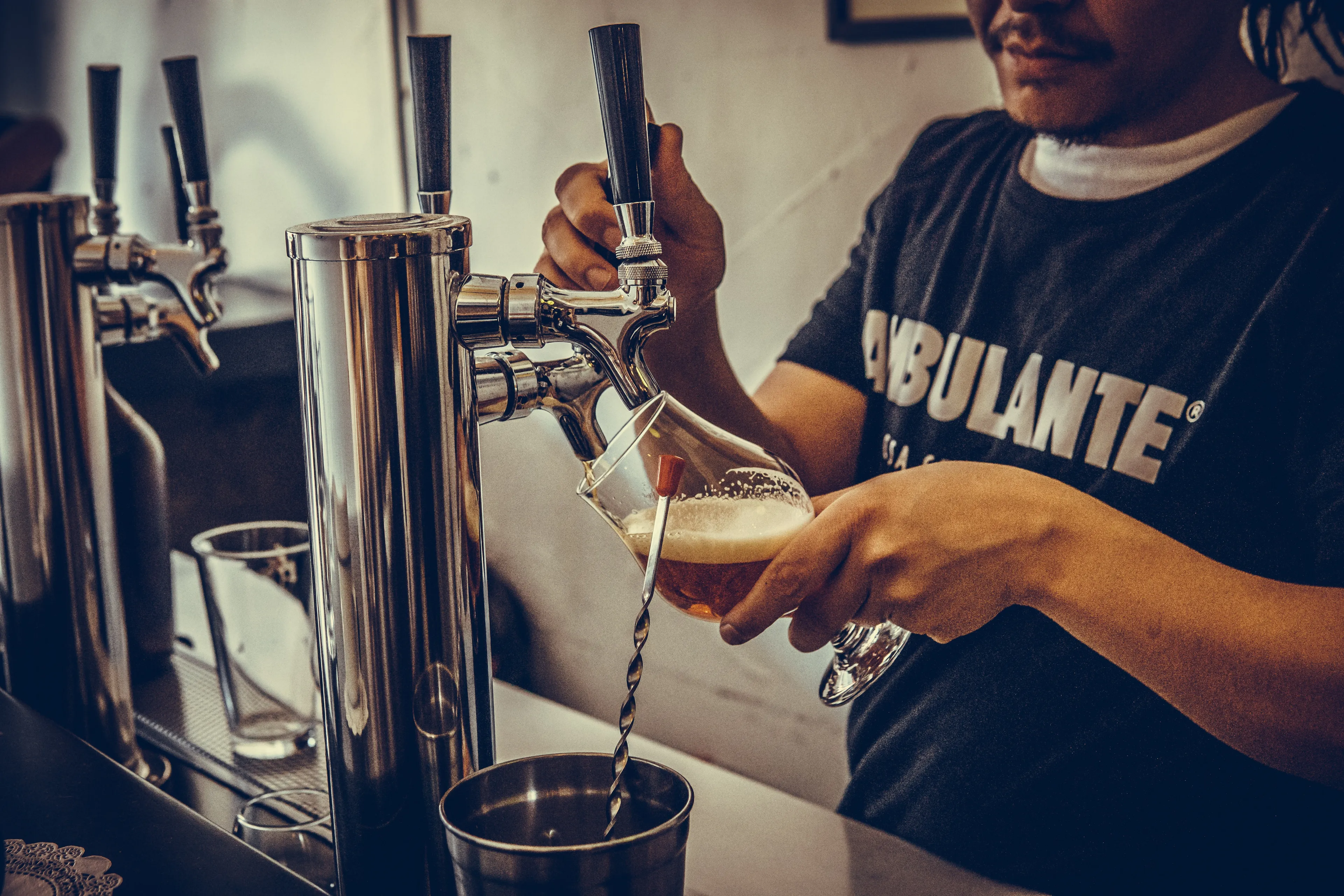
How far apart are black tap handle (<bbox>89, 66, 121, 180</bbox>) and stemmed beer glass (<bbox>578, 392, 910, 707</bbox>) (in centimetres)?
58

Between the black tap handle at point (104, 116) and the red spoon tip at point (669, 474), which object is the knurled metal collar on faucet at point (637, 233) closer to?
the red spoon tip at point (669, 474)

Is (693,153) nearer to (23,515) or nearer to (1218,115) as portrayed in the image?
(1218,115)

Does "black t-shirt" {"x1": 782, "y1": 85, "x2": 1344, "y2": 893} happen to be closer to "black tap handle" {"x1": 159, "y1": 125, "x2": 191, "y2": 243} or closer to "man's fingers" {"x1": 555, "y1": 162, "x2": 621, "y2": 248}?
"man's fingers" {"x1": 555, "y1": 162, "x2": 621, "y2": 248}

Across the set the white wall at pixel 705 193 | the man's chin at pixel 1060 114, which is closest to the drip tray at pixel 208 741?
the man's chin at pixel 1060 114

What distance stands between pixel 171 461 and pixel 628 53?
1.82m

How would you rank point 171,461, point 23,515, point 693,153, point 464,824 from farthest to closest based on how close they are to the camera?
point 171,461
point 693,153
point 23,515
point 464,824

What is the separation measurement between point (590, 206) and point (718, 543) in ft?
0.90

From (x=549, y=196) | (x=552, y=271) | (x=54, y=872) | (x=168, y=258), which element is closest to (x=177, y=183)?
(x=168, y=258)

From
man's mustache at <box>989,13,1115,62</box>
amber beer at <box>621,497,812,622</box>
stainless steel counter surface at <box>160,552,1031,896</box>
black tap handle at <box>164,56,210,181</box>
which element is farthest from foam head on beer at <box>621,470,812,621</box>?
man's mustache at <box>989,13,1115,62</box>

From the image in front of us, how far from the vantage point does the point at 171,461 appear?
82.0 inches

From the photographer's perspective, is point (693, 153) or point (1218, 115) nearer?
point (1218, 115)

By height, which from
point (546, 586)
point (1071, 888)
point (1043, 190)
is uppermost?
point (1043, 190)

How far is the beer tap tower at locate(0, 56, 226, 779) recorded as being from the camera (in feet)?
2.61

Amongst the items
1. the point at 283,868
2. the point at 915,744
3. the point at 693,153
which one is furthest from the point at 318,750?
the point at 693,153
